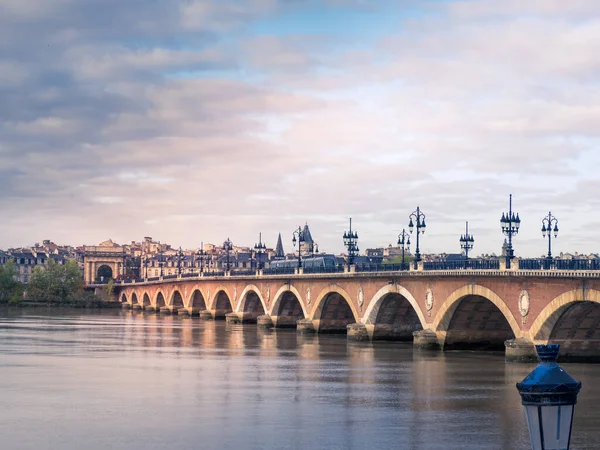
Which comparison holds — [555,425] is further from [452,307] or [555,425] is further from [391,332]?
[391,332]

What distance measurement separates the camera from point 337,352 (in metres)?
59.8

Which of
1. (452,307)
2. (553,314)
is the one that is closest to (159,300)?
(452,307)

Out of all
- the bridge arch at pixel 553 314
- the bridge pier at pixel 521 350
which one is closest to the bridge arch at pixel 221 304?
the bridge pier at pixel 521 350

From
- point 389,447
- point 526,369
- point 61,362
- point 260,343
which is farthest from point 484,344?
point 389,447

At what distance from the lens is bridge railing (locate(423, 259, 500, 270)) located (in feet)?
171

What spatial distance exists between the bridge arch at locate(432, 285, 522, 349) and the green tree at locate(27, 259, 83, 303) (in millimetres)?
125645

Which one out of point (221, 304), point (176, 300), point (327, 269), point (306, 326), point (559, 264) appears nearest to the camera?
point (559, 264)

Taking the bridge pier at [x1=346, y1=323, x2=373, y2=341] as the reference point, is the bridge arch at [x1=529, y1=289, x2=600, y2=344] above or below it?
above

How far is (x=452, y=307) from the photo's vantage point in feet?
185

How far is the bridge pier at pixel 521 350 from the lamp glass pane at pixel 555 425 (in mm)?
39483

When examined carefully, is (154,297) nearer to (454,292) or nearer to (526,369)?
(454,292)

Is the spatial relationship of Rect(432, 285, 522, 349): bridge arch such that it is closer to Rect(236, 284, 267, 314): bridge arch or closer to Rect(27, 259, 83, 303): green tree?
Rect(236, 284, 267, 314): bridge arch

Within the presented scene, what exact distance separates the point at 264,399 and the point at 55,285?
5650 inches

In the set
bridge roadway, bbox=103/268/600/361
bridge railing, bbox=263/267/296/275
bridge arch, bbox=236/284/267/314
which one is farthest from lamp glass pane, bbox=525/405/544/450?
bridge arch, bbox=236/284/267/314
